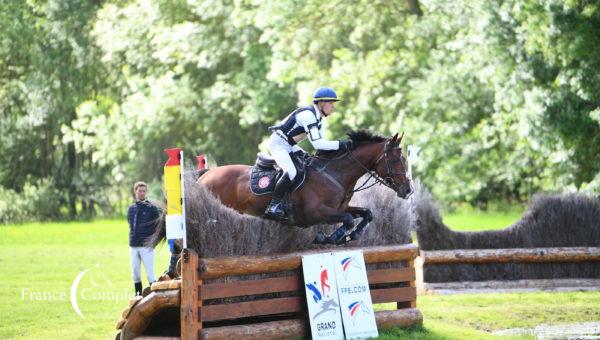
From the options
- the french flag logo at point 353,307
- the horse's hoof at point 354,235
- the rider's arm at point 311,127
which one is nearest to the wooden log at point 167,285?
the french flag logo at point 353,307

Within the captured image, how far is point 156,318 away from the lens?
10125 mm

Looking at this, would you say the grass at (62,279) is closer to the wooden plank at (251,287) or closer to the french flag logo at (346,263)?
the wooden plank at (251,287)

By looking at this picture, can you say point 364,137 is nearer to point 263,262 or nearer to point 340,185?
point 340,185

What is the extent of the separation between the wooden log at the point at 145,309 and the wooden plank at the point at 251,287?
296mm

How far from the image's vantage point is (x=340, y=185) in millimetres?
11359

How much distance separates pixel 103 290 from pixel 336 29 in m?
14.0

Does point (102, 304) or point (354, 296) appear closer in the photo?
point (354, 296)

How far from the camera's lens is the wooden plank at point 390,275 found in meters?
11.2

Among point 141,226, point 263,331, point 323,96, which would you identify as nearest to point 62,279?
point 141,226

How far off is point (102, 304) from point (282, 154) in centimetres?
442

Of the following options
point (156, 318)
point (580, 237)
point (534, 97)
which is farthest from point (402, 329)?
point (534, 97)

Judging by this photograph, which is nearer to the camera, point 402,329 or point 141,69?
point 402,329

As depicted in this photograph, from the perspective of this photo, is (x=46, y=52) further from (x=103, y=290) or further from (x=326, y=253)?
(x=326, y=253)

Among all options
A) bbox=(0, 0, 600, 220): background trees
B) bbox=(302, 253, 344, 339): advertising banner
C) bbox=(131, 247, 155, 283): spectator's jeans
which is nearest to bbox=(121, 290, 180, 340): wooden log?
bbox=(302, 253, 344, 339): advertising banner
